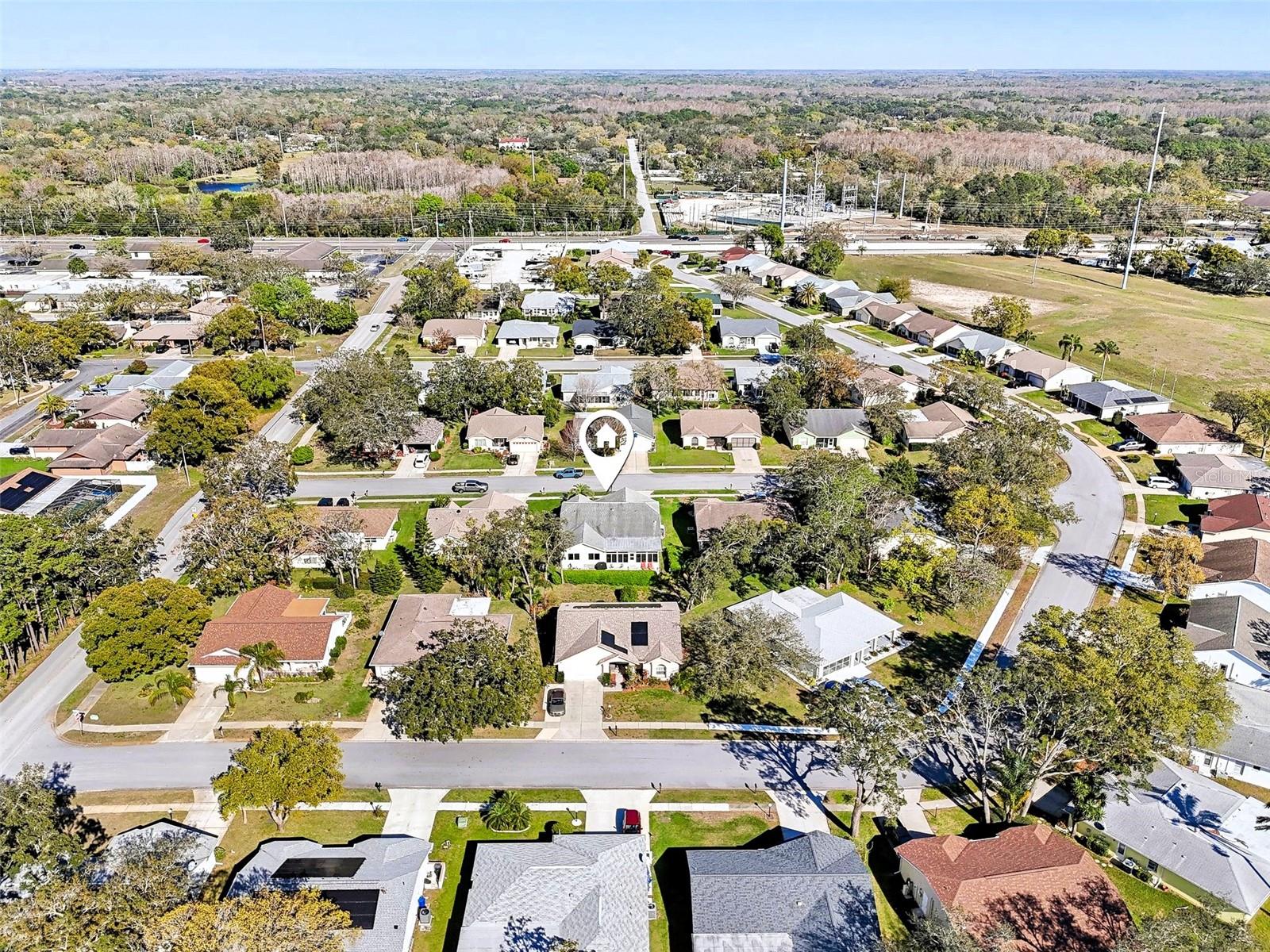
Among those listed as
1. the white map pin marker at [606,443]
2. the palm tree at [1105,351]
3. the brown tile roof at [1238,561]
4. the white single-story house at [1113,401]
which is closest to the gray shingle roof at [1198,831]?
the brown tile roof at [1238,561]

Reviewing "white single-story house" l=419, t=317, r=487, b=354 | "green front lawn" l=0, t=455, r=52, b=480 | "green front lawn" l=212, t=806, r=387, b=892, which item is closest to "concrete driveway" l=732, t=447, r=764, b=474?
"white single-story house" l=419, t=317, r=487, b=354

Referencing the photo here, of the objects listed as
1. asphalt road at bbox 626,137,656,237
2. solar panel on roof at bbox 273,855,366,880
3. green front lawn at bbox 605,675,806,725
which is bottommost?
green front lawn at bbox 605,675,806,725

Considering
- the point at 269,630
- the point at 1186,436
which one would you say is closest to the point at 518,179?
the point at 1186,436

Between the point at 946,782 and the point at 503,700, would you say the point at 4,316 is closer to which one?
the point at 503,700

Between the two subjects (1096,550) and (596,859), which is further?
(1096,550)

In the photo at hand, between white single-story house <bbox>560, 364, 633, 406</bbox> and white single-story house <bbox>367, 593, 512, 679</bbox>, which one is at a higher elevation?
white single-story house <bbox>560, 364, 633, 406</bbox>

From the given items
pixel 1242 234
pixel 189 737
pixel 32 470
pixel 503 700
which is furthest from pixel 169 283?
pixel 1242 234

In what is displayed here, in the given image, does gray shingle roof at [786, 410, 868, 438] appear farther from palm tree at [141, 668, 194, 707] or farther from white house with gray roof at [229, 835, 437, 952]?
palm tree at [141, 668, 194, 707]
